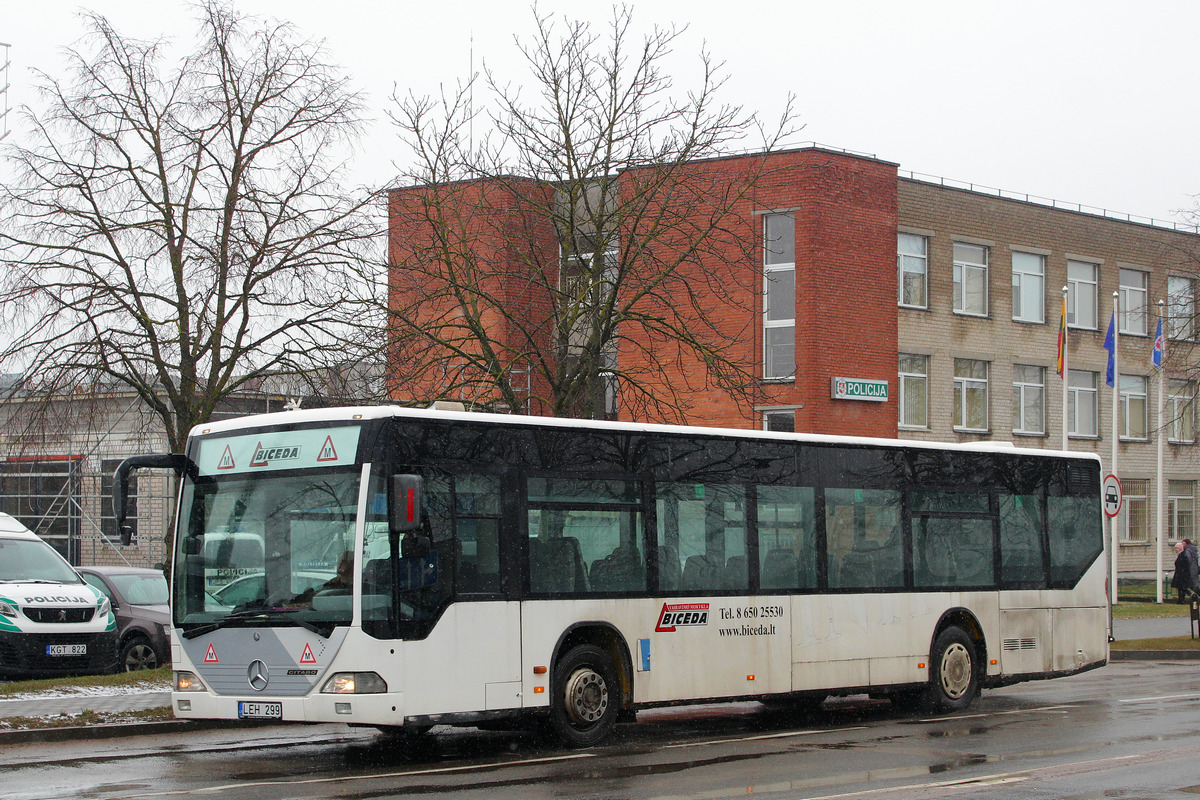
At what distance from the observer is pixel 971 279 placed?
4300 cm

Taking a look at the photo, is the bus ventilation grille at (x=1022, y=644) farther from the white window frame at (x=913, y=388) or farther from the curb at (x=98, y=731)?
the white window frame at (x=913, y=388)

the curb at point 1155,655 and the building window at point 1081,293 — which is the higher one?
the building window at point 1081,293

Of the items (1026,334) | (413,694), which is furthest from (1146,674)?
(1026,334)

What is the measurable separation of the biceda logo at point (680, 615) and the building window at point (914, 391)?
2816 cm

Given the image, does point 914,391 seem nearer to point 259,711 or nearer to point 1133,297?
point 1133,297

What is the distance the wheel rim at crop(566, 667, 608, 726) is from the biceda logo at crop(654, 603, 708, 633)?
0.84 m

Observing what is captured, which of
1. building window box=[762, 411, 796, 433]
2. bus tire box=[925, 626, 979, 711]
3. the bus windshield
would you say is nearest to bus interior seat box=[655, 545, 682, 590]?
the bus windshield

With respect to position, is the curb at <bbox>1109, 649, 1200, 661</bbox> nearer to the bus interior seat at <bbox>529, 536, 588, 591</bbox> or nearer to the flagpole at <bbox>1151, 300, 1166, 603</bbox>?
the flagpole at <bbox>1151, 300, 1166, 603</bbox>

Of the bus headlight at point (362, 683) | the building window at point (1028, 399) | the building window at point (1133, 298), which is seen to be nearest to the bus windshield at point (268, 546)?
the bus headlight at point (362, 683)

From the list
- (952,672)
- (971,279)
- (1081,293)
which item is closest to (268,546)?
(952,672)

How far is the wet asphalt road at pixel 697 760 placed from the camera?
9992 mm

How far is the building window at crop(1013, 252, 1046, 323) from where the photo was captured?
44375 millimetres

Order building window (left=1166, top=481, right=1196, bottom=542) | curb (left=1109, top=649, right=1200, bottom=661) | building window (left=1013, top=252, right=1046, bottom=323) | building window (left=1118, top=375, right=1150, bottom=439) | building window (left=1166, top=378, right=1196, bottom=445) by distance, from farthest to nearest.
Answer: building window (left=1166, top=481, right=1196, bottom=542) → building window (left=1166, top=378, right=1196, bottom=445) → building window (left=1118, top=375, right=1150, bottom=439) → building window (left=1013, top=252, right=1046, bottom=323) → curb (left=1109, top=649, right=1200, bottom=661)

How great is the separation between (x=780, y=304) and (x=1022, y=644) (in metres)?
22.2
